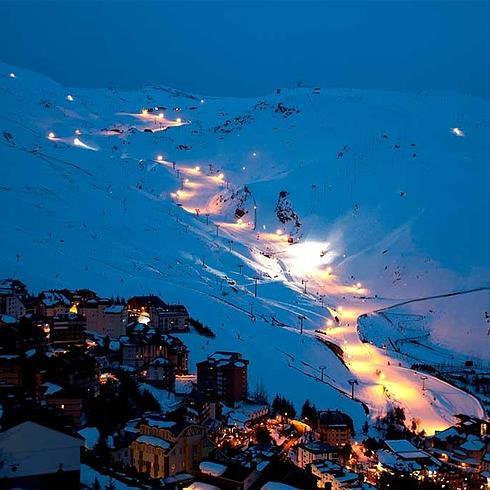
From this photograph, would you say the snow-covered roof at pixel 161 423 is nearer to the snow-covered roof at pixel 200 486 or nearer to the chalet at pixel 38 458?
the snow-covered roof at pixel 200 486

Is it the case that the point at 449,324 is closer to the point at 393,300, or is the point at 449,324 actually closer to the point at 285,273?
the point at 393,300

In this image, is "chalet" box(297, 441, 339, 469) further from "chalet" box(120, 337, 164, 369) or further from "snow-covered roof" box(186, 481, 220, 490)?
"chalet" box(120, 337, 164, 369)

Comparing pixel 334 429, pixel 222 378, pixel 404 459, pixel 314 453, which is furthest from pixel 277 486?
pixel 222 378

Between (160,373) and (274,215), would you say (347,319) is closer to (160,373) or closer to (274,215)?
(160,373)

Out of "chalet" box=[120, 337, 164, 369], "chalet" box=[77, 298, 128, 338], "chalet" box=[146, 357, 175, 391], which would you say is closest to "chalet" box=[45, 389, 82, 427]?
"chalet" box=[146, 357, 175, 391]

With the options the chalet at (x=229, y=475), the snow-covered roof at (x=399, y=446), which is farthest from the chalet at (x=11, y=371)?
the snow-covered roof at (x=399, y=446)

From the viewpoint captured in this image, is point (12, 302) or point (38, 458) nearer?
point (38, 458)
